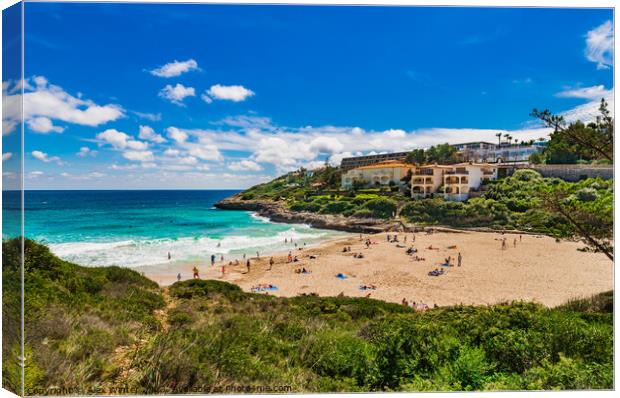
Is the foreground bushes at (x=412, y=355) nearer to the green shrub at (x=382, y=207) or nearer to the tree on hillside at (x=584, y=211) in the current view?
the tree on hillside at (x=584, y=211)

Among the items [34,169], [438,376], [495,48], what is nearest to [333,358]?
[438,376]

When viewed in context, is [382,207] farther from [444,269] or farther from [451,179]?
[444,269]

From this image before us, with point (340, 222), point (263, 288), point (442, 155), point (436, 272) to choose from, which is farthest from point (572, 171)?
point (340, 222)

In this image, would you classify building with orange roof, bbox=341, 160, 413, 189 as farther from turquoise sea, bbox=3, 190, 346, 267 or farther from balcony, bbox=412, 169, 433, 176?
turquoise sea, bbox=3, 190, 346, 267

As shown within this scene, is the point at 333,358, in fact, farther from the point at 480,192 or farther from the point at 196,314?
the point at 480,192

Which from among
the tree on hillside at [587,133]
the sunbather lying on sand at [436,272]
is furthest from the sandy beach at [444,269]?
the tree on hillside at [587,133]

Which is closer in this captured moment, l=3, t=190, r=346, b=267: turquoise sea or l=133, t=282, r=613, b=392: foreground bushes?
l=133, t=282, r=613, b=392: foreground bushes

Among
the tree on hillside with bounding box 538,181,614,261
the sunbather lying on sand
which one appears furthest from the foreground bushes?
the sunbather lying on sand
